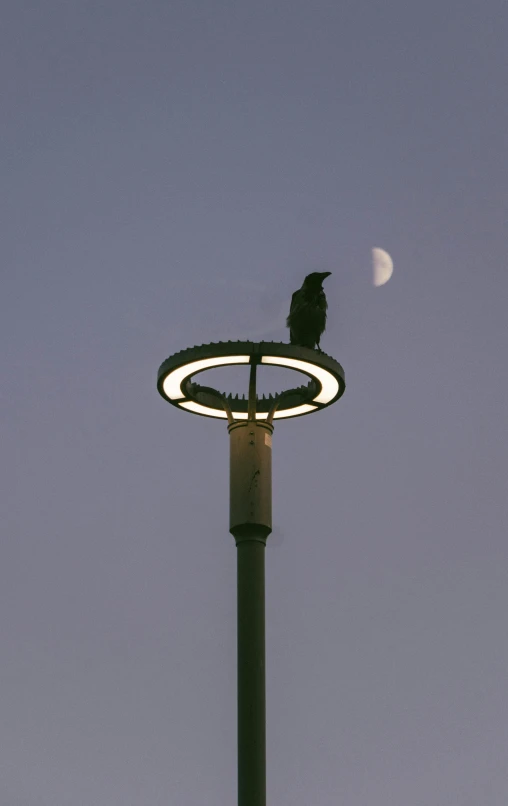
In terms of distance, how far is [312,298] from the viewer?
42.0 feet

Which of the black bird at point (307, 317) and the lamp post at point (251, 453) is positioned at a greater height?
the black bird at point (307, 317)

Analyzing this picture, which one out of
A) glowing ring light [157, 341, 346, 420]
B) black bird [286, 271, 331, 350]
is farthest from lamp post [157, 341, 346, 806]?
black bird [286, 271, 331, 350]

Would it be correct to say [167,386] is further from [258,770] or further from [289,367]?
[258,770]

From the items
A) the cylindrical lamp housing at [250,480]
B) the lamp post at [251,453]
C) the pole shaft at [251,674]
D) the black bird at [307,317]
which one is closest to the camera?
the pole shaft at [251,674]

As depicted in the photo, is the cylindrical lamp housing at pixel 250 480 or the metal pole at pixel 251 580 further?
the cylindrical lamp housing at pixel 250 480

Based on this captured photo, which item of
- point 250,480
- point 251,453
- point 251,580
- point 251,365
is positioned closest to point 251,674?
point 251,580

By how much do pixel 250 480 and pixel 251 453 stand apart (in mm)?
271

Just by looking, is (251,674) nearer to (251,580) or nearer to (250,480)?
A: (251,580)

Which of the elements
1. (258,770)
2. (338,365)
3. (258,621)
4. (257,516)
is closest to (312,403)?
(338,365)

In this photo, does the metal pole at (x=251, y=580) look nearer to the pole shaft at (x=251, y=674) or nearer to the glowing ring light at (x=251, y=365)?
the pole shaft at (x=251, y=674)

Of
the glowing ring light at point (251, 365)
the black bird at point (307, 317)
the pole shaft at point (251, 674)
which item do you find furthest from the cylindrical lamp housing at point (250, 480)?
the black bird at point (307, 317)

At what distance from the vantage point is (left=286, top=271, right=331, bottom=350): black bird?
41.4 ft

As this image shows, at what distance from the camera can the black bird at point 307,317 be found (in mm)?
12617

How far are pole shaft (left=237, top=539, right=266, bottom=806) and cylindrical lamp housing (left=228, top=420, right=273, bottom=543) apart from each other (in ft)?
0.46
